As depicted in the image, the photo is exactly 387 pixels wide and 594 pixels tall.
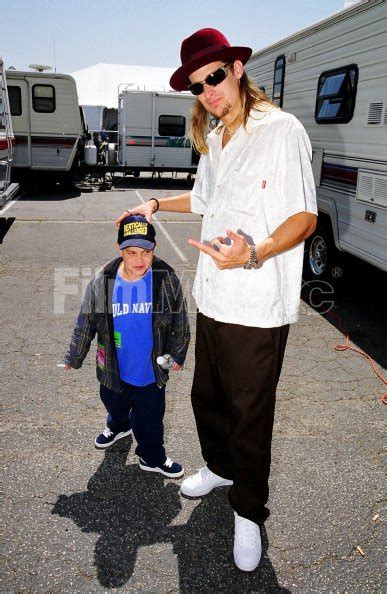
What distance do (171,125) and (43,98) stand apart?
4.70 metres

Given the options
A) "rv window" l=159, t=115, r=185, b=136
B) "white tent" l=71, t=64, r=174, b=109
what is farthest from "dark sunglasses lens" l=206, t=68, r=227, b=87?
"white tent" l=71, t=64, r=174, b=109

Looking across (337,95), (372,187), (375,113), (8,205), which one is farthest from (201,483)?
(8,205)

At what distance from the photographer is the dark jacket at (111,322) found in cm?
261

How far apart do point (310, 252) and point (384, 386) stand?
3.15m

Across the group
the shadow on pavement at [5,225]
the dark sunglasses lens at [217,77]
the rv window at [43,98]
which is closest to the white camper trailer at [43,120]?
the rv window at [43,98]

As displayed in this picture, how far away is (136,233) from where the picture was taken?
2.50 metres

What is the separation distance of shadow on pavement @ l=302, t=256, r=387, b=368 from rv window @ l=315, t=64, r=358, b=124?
6.10ft

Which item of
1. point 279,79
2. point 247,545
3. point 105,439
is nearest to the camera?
point 247,545

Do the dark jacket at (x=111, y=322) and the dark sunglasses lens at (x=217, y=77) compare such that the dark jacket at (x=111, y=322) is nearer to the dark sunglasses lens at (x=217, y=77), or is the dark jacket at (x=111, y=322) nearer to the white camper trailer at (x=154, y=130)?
the dark sunglasses lens at (x=217, y=77)

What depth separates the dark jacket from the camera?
2.61m

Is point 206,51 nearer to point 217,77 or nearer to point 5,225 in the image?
point 217,77

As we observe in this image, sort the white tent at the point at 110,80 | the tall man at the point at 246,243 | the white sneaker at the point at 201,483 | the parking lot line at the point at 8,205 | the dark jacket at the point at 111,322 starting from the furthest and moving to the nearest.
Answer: the white tent at the point at 110,80 → the parking lot line at the point at 8,205 → the white sneaker at the point at 201,483 → the dark jacket at the point at 111,322 → the tall man at the point at 246,243

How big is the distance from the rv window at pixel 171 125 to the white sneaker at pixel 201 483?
15.5m

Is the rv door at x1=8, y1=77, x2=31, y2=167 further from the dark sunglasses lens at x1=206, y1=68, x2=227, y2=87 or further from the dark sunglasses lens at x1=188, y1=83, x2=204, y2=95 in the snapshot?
the dark sunglasses lens at x1=206, y1=68, x2=227, y2=87
